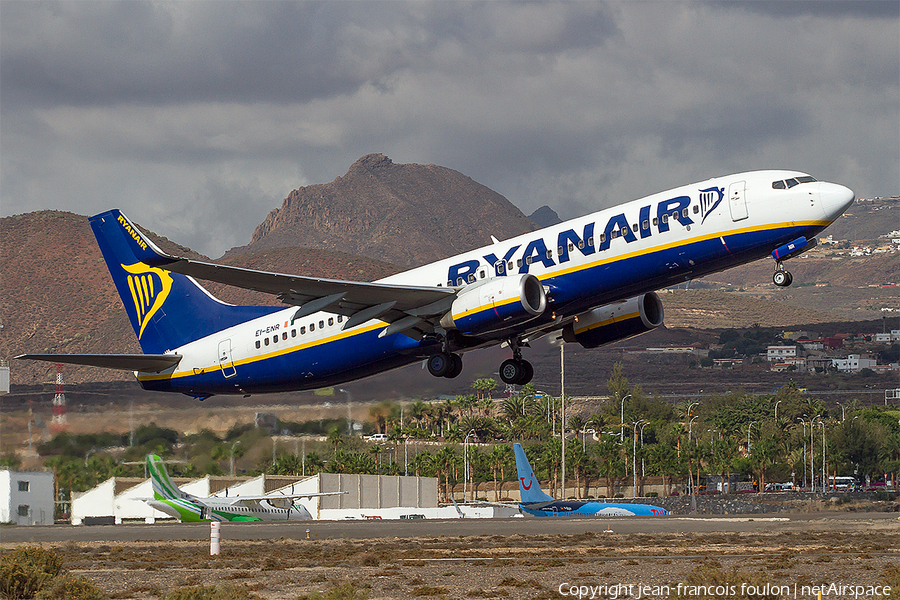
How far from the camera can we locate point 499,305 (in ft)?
124

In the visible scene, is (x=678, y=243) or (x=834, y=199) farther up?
(x=834, y=199)

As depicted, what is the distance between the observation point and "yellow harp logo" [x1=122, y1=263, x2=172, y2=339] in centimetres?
4981

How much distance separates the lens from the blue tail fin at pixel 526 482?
98.6m

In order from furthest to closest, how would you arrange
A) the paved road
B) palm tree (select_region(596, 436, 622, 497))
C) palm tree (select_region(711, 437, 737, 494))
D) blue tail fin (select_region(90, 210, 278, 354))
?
palm tree (select_region(711, 437, 737, 494))
palm tree (select_region(596, 436, 622, 497))
the paved road
blue tail fin (select_region(90, 210, 278, 354))

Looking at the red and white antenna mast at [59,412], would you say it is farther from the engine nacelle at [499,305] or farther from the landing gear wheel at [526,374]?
the landing gear wheel at [526,374]

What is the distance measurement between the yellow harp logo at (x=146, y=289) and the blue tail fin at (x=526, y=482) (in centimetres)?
5283

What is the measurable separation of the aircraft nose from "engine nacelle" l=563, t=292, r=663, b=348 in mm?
9151

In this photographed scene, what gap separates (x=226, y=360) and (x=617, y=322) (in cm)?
1639

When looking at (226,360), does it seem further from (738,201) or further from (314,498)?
(314,498)

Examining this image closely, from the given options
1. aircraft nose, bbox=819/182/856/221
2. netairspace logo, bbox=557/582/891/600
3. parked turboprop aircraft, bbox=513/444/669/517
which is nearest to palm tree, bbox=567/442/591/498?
parked turboprop aircraft, bbox=513/444/669/517

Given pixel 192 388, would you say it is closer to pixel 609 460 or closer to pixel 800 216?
pixel 800 216

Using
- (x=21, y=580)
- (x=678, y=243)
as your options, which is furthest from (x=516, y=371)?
(x=21, y=580)

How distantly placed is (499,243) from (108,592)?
717 inches

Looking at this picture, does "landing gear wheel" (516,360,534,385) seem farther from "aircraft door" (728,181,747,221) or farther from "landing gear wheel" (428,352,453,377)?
"aircraft door" (728,181,747,221)
